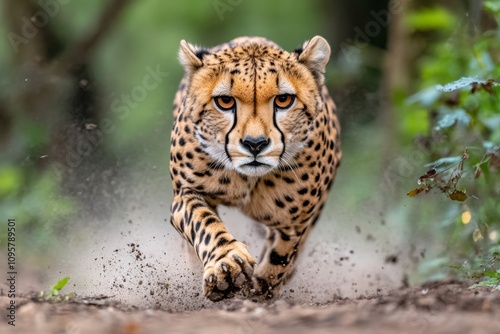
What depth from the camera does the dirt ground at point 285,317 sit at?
483cm

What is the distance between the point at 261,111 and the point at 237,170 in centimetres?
49

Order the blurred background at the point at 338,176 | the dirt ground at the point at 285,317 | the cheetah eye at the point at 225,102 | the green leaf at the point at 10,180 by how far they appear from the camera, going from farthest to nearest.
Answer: the green leaf at the point at 10,180, the blurred background at the point at 338,176, the cheetah eye at the point at 225,102, the dirt ground at the point at 285,317

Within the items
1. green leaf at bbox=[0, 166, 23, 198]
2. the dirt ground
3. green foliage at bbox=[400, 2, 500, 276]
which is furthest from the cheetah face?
green leaf at bbox=[0, 166, 23, 198]

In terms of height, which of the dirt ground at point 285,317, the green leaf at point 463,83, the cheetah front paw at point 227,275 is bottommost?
the dirt ground at point 285,317

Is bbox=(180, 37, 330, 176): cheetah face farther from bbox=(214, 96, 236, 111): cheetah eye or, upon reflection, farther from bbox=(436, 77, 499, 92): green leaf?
bbox=(436, 77, 499, 92): green leaf

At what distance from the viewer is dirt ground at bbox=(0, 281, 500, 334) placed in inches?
190

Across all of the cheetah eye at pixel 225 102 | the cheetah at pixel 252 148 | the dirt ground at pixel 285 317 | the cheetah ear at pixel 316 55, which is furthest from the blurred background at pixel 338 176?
the cheetah eye at pixel 225 102

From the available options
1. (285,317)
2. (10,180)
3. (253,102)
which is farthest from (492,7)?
(10,180)

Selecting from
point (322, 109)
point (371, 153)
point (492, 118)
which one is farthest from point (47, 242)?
point (371, 153)

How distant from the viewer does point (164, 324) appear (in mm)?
5238

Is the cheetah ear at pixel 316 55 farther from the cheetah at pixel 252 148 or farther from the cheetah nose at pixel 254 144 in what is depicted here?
the cheetah nose at pixel 254 144

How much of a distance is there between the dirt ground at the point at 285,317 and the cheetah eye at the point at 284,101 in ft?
5.24

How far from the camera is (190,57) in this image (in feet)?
24.0

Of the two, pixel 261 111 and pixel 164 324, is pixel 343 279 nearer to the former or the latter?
pixel 261 111
